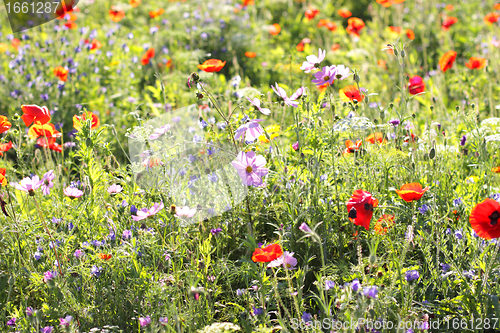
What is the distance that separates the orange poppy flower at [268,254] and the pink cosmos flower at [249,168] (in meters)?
0.28

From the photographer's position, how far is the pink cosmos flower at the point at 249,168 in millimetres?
1631

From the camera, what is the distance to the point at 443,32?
4.60 metres

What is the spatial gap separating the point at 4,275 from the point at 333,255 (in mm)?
1418

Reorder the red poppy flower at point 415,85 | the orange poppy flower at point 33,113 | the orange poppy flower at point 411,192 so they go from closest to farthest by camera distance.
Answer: the orange poppy flower at point 411,192 → the orange poppy flower at point 33,113 → the red poppy flower at point 415,85

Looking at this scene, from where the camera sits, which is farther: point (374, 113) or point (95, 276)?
point (374, 113)

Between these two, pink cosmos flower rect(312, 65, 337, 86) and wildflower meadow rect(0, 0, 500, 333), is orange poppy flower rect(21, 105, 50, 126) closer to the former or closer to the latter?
wildflower meadow rect(0, 0, 500, 333)

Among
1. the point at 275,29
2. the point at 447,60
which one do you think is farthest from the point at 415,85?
the point at 275,29

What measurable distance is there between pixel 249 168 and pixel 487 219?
33.0 inches

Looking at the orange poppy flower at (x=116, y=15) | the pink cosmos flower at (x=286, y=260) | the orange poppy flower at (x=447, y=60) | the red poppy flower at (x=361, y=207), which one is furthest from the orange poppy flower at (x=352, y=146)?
the orange poppy flower at (x=116, y=15)

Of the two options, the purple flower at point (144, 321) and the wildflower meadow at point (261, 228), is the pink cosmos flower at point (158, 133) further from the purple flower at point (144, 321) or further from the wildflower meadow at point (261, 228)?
the purple flower at point (144, 321)

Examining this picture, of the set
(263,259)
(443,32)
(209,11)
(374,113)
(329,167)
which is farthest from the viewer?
(209,11)

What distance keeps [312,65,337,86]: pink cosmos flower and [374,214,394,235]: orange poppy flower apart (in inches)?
24.5

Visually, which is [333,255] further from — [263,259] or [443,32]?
[443,32]

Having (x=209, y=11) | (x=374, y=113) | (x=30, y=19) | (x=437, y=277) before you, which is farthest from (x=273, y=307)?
(x=30, y=19)
